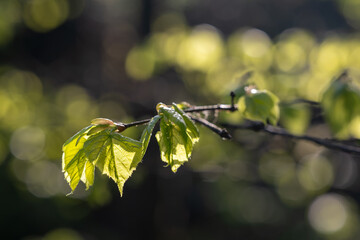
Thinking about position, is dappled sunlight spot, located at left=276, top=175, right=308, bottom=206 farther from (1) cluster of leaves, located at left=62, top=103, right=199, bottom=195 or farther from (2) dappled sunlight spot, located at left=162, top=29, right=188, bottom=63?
(1) cluster of leaves, located at left=62, top=103, right=199, bottom=195

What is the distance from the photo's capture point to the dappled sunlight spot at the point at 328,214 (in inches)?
212

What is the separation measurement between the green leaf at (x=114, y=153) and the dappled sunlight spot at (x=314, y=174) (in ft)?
11.5

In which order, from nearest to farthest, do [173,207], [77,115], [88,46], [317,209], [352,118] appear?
[352,118] < [77,115] < [173,207] < [317,209] < [88,46]

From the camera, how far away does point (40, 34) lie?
8.50m

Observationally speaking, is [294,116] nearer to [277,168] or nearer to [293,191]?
[277,168]

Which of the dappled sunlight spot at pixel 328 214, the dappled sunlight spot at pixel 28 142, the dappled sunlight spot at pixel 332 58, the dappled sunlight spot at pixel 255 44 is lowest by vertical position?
the dappled sunlight spot at pixel 328 214

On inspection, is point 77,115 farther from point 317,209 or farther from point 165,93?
point 317,209

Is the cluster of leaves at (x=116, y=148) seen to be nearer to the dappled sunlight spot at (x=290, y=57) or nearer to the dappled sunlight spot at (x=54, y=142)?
the dappled sunlight spot at (x=290, y=57)

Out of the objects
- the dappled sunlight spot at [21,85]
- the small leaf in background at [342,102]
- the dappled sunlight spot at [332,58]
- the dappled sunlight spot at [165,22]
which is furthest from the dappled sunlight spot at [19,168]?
the small leaf in background at [342,102]

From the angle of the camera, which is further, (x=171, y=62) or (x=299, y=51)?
(x=171, y=62)

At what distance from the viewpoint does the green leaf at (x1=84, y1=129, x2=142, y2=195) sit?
1001 millimetres

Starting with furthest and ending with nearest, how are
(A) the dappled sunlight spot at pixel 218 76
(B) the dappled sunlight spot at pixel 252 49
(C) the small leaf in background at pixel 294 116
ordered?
(B) the dappled sunlight spot at pixel 252 49
(A) the dappled sunlight spot at pixel 218 76
(C) the small leaf in background at pixel 294 116

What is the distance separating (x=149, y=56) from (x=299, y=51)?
150 centimetres

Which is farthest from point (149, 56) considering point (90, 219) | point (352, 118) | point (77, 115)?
point (90, 219)
